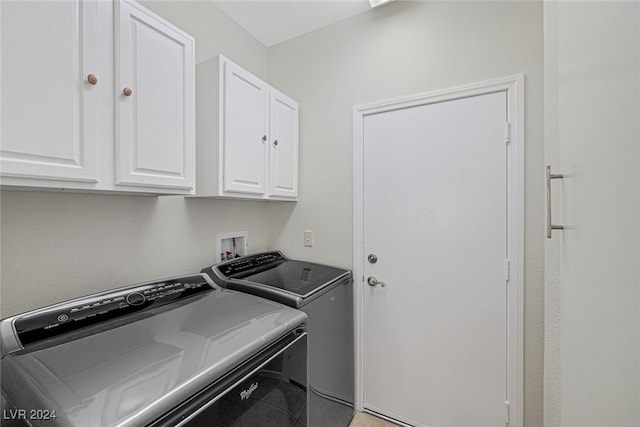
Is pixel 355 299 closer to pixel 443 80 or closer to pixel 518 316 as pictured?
pixel 518 316

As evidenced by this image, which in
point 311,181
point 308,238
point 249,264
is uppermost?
point 311,181

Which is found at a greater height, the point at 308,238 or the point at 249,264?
the point at 308,238

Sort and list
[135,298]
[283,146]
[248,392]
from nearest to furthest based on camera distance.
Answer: [248,392] → [135,298] → [283,146]

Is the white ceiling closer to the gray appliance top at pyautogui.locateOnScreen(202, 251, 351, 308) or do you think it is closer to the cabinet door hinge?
the gray appliance top at pyautogui.locateOnScreen(202, 251, 351, 308)

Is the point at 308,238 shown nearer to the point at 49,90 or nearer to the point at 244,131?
the point at 244,131

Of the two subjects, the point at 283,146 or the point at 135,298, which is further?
the point at 283,146

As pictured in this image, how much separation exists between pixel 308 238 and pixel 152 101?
4.45ft

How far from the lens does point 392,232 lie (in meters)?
1.85

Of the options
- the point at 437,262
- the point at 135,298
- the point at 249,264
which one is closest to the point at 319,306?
the point at 249,264

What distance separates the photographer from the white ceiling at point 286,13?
1.85m

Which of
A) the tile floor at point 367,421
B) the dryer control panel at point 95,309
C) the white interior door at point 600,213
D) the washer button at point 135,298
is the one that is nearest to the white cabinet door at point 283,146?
the dryer control panel at point 95,309

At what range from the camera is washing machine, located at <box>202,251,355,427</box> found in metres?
1.46

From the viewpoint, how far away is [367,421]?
184 cm

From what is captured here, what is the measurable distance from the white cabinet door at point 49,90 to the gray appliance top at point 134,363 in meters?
0.55
